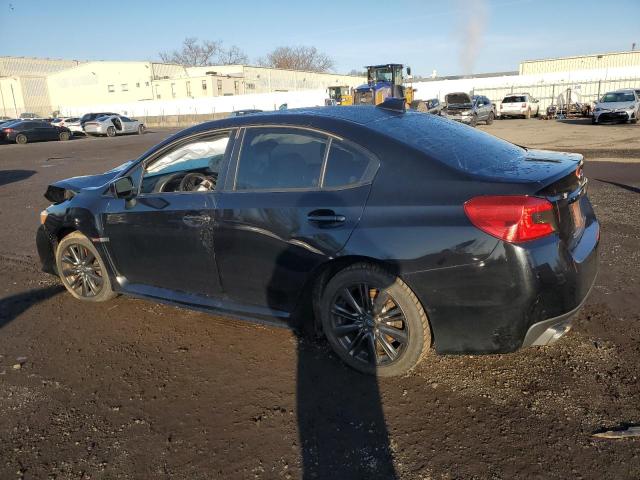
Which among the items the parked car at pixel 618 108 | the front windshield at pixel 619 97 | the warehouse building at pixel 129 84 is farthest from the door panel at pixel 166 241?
the warehouse building at pixel 129 84

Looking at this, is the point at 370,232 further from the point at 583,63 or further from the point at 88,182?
the point at 583,63

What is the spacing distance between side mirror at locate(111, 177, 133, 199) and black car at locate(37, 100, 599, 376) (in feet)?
0.06

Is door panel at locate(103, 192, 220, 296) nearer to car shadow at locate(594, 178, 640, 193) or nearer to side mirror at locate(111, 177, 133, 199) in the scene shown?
side mirror at locate(111, 177, 133, 199)

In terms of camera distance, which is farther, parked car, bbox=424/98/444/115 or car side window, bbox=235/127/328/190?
parked car, bbox=424/98/444/115

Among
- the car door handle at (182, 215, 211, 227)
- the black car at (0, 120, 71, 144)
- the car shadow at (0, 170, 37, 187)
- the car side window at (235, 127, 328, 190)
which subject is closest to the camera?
the car side window at (235, 127, 328, 190)

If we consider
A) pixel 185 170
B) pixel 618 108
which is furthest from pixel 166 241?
pixel 618 108

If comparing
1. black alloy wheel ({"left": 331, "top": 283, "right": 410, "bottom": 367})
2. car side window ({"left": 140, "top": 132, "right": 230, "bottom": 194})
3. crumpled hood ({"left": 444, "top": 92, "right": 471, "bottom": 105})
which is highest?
crumpled hood ({"left": 444, "top": 92, "right": 471, "bottom": 105})

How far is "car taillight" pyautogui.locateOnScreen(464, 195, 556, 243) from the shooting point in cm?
265

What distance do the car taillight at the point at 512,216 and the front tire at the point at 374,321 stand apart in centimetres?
59

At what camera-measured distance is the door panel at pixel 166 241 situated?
3.64 meters

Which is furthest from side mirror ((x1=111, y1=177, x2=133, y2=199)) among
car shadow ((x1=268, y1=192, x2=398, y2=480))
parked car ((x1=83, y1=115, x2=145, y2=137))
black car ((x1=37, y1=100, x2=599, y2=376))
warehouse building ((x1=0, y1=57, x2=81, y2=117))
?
warehouse building ((x1=0, y1=57, x2=81, y2=117))

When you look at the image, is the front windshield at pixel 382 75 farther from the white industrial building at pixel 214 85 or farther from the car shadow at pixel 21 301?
the car shadow at pixel 21 301

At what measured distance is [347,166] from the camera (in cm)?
315

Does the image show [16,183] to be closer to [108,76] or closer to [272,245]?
[272,245]
